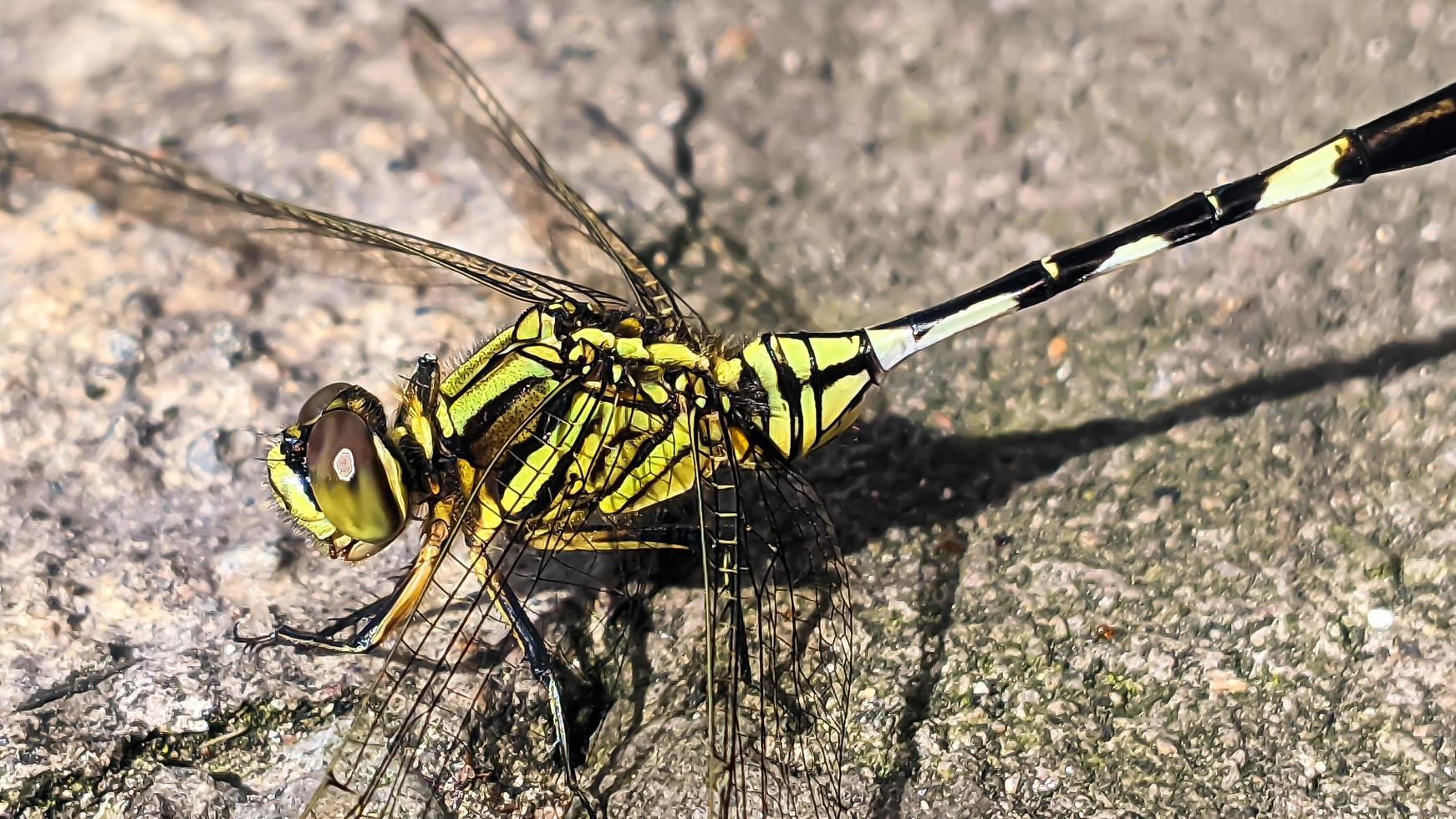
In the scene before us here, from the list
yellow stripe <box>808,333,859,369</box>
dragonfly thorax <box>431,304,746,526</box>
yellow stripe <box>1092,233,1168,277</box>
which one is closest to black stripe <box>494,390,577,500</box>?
dragonfly thorax <box>431,304,746,526</box>

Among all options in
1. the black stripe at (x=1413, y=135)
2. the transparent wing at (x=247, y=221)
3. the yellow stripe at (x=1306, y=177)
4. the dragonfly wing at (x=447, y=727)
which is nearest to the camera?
the dragonfly wing at (x=447, y=727)

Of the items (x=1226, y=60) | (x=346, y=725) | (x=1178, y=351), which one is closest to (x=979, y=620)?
(x=1178, y=351)

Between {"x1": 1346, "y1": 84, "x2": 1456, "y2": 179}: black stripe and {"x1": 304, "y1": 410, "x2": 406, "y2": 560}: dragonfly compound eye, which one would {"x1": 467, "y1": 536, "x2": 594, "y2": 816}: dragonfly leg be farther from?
{"x1": 1346, "y1": 84, "x2": 1456, "y2": 179}: black stripe

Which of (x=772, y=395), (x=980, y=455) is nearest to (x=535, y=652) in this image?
(x=772, y=395)

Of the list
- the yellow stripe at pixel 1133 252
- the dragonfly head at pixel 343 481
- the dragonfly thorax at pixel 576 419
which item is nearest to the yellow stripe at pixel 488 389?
the dragonfly thorax at pixel 576 419

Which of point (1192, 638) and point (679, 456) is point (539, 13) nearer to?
point (679, 456)

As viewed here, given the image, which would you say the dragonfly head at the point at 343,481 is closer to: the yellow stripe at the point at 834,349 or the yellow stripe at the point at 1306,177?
the yellow stripe at the point at 834,349

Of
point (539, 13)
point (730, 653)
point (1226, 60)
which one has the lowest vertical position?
point (730, 653)
